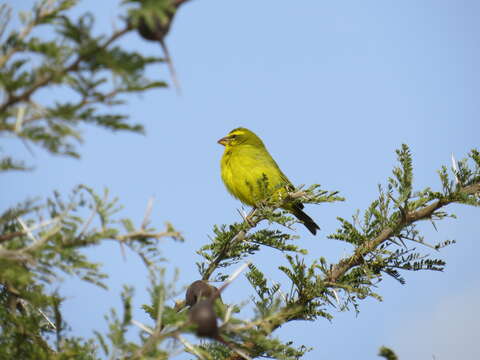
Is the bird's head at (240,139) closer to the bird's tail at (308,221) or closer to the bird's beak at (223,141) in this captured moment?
the bird's beak at (223,141)

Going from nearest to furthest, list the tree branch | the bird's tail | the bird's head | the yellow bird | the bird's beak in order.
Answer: the tree branch
the yellow bird
the bird's tail
the bird's head
the bird's beak

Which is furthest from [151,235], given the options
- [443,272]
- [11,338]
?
[443,272]

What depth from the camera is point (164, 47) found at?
2158 mm

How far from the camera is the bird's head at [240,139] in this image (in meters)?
9.90

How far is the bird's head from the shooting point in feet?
32.5

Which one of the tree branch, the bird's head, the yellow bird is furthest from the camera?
the bird's head

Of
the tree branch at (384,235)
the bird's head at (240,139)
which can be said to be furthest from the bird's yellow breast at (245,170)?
the tree branch at (384,235)

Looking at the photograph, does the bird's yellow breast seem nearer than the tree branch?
No

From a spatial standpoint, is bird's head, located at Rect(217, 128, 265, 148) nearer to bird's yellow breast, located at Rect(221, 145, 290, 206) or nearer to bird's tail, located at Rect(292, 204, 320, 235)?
bird's yellow breast, located at Rect(221, 145, 290, 206)

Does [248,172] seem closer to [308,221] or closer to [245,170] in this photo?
[245,170]

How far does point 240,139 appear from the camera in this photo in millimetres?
9977

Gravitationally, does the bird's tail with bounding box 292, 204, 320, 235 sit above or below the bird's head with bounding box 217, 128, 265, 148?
below

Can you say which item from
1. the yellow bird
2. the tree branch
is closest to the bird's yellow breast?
the yellow bird

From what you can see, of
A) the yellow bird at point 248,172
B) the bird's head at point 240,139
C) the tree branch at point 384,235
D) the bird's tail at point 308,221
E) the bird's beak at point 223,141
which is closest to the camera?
the tree branch at point 384,235
